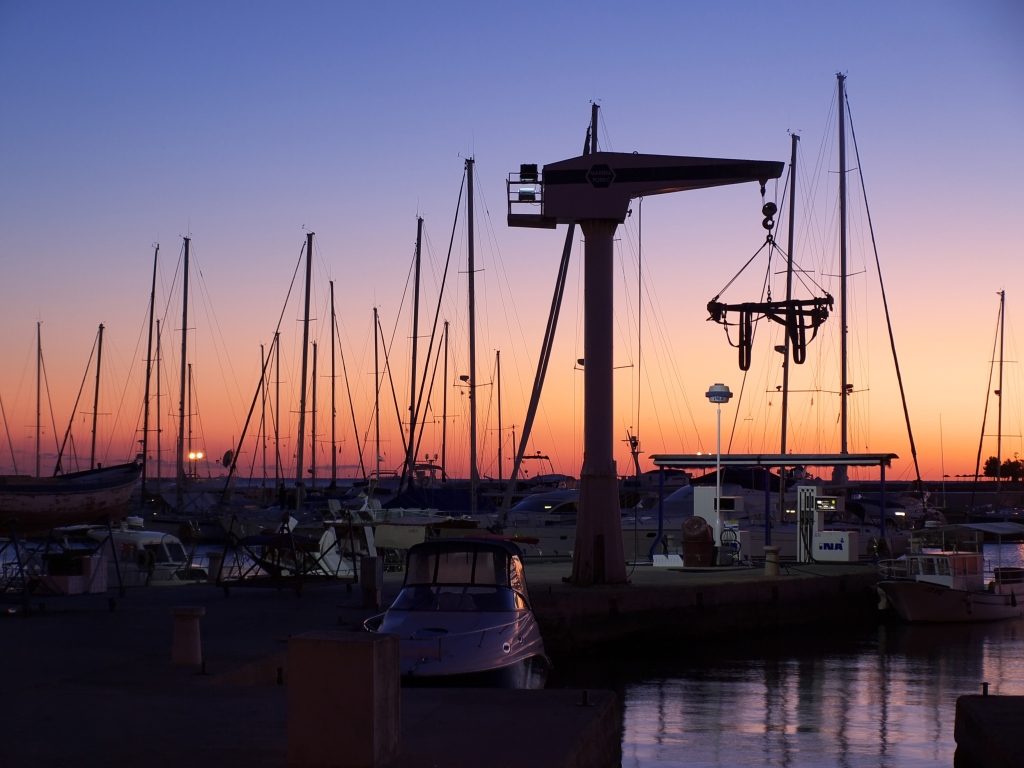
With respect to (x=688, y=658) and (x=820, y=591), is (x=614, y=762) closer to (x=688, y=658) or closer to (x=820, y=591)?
(x=688, y=658)

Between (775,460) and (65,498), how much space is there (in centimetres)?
2883

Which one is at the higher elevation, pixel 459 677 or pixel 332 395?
pixel 332 395

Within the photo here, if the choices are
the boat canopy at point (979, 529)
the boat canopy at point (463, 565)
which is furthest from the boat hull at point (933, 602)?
the boat canopy at point (463, 565)

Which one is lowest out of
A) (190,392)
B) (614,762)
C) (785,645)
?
(785,645)

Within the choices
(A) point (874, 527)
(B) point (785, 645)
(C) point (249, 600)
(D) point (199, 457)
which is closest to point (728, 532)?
(B) point (785, 645)

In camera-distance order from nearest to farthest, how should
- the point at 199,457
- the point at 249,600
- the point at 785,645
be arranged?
1. the point at 249,600
2. the point at 785,645
3. the point at 199,457

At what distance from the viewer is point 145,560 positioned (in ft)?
111

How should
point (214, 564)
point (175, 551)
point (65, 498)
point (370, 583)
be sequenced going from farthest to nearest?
point (65, 498), point (175, 551), point (214, 564), point (370, 583)

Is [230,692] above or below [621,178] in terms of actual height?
below

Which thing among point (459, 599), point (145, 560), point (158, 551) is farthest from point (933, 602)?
point (158, 551)

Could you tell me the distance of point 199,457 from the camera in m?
63.1

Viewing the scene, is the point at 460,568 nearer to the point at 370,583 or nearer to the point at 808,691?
the point at 370,583

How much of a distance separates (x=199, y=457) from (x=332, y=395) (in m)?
9.64

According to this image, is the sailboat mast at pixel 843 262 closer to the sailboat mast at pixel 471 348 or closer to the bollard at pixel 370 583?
the sailboat mast at pixel 471 348
